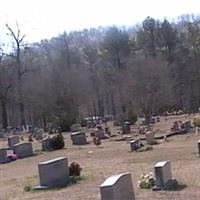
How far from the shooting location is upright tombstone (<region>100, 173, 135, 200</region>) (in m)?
9.20

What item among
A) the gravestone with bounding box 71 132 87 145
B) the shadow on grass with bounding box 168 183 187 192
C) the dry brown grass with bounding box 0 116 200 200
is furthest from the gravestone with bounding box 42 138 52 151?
the shadow on grass with bounding box 168 183 187 192

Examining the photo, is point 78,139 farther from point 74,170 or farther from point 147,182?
point 147,182

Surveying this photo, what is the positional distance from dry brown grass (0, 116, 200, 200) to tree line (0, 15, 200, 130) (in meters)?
21.4

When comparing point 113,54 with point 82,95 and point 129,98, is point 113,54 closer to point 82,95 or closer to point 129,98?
point 82,95

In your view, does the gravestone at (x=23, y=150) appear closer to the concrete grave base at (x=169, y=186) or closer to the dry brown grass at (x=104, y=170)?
the dry brown grass at (x=104, y=170)

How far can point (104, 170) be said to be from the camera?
1823 centimetres

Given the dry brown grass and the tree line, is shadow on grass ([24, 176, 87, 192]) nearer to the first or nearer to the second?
the dry brown grass

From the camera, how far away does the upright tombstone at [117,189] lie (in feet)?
30.2

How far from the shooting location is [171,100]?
201ft

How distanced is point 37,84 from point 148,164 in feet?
181

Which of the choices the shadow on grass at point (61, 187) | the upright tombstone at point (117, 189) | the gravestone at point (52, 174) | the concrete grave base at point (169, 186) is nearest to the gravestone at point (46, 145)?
the shadow on grass at point (61, 187)

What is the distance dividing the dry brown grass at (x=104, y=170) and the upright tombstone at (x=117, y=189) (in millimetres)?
2121

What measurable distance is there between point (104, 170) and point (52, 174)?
298cm

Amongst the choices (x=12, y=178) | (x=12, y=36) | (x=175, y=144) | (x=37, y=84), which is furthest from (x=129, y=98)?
(x=12, y=178)
